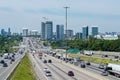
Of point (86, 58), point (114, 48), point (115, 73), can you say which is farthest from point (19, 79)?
point (114, 48)

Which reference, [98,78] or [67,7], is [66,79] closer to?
[98,78]

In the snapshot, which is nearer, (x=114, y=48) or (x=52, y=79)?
(x=52, y=79)

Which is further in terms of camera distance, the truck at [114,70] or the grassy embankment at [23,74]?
the truck at [114,70]

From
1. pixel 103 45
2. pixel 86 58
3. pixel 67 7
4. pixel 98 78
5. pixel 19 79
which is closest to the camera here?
pixel 19 79

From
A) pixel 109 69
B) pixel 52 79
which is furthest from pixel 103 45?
pixel 52 79

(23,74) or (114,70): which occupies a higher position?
(23,74)

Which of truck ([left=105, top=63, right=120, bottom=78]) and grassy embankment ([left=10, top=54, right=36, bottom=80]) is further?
truck ([left=105, top=63, right=120, bottom=78])

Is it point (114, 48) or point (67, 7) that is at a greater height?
point (67, 7)

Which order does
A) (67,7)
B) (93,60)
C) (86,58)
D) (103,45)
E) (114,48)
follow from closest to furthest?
1. (67,7)
2. (93,60)
3. (86,58)
4. (114,48)
5. (103,45)

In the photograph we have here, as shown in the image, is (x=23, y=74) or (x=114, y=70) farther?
(x=114, y=70)
